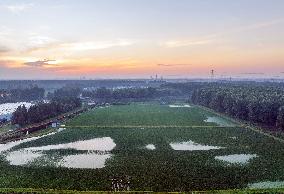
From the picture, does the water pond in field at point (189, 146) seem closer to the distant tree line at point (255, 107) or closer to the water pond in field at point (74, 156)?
the water pond in field at point (74, 156)

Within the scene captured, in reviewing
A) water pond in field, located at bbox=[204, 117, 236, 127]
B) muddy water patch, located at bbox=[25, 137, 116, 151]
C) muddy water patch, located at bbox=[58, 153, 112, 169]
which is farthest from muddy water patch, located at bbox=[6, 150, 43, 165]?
water pond in field, located at bbox=[204, 117, 236, 127]

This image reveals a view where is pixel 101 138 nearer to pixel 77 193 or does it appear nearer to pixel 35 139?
pixel 35 139

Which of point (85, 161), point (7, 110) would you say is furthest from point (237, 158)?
point (7, 110)

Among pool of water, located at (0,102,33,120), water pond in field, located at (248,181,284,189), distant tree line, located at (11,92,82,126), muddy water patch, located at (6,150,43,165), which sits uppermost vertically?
distant tree line, located at (11,92,82,126)

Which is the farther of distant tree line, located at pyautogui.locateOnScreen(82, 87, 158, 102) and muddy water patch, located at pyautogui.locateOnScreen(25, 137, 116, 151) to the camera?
distant tree line, located at pyautogui.locateOnScreen(82, 87, 158, 102)

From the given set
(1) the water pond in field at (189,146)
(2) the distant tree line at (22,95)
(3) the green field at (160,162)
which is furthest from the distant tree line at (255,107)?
(2) the distant tree line at (22,95)

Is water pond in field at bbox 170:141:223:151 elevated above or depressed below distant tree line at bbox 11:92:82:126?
below

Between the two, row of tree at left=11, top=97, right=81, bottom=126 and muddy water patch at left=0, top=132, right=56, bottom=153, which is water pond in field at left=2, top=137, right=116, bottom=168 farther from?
row of tree at left=11, top=97, right=81, bottom=126
